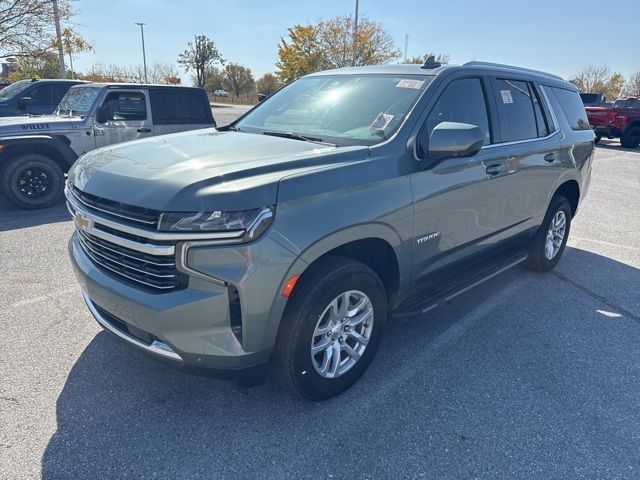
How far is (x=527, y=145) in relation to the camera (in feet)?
13.1

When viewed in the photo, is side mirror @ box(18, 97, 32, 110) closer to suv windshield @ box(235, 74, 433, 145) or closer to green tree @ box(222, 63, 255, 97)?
suv windshield @ box(235, 74, 433, 145)

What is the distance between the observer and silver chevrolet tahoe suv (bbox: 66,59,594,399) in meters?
2.14

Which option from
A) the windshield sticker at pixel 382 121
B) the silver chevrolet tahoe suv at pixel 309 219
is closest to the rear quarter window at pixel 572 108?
the silver chevrolet tahoe suv at pixel 309 219

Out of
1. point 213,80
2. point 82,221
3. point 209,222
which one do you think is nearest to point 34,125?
point 82,221

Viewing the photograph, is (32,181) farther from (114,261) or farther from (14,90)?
(114,261)

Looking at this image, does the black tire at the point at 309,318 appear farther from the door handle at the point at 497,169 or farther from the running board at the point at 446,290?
the door handle at the point at 497,169

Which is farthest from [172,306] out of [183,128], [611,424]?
[183,128]

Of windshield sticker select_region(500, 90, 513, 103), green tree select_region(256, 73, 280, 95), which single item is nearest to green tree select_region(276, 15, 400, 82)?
green tree select_region(256, 73, 280, 95)

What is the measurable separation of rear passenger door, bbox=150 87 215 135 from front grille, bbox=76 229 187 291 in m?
5.93

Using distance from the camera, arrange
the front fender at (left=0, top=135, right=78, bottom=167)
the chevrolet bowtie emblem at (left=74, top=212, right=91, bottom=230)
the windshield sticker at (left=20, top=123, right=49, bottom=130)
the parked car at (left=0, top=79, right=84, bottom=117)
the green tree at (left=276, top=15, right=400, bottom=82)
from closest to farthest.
→ the chevrolet bowtie emblem at (left=74, top=212, right=91, bottom=230), the front fender at (left=0, top=135, right=78, bottom=167), the windshield sticker at (left=20, top=123, right=49, bottom=130), the parked car at (left=0, top=79, right=84, bottom=117), the green tree at (left=276, top=15, right=400, bottom=82)

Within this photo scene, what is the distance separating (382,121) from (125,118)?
6.13 metres

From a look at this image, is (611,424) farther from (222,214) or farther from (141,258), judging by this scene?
(141,258)

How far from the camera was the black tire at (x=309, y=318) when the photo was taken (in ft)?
7.87

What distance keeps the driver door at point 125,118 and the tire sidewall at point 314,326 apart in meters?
6.31
